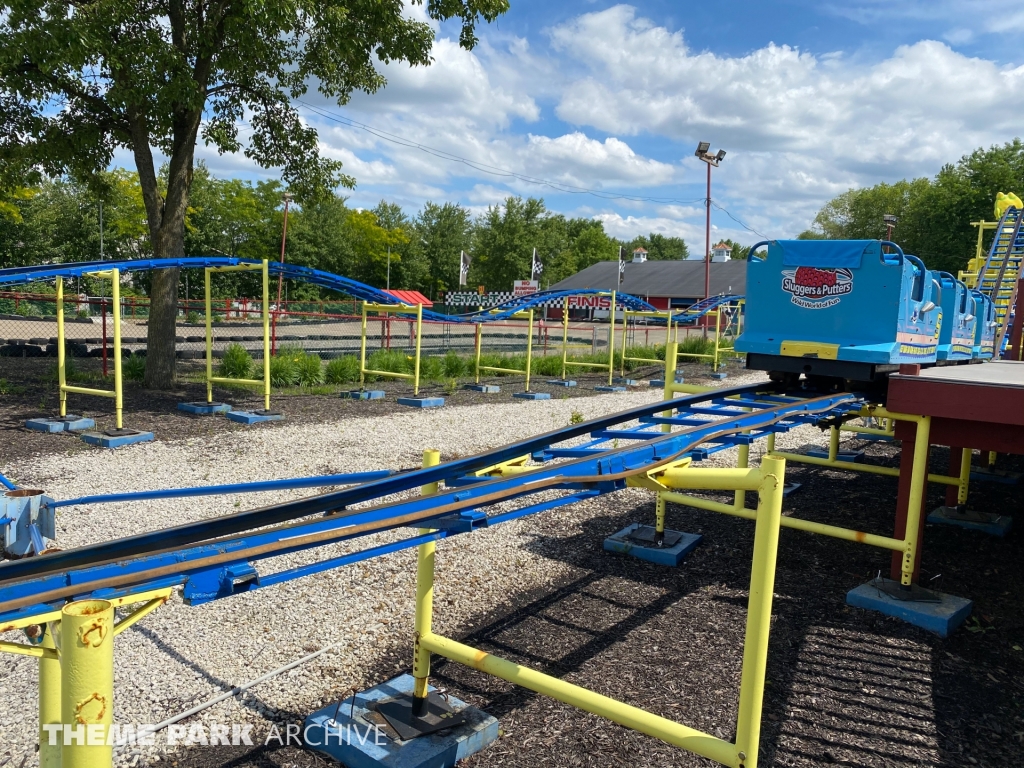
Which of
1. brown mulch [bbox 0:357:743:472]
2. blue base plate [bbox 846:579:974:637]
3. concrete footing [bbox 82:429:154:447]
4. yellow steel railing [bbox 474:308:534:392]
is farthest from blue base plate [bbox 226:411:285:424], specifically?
blue base plate [bbox 846:579:974:637]

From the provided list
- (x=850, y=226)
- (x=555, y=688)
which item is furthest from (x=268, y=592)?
(x=850, y=226)

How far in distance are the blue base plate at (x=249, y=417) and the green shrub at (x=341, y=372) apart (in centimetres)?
449

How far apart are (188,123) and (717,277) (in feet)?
179

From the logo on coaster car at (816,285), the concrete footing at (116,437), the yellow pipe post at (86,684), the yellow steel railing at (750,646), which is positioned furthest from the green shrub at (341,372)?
the yellow pipe post at (86,684)

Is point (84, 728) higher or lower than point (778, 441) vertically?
higher

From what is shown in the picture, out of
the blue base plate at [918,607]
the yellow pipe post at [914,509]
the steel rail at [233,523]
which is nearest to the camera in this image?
the steel rail at [233,523]

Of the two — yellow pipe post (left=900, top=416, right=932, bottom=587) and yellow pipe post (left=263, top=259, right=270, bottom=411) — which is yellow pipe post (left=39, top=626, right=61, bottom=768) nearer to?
yellow pipe post (left=900, top=416, right=932, bottom=587)

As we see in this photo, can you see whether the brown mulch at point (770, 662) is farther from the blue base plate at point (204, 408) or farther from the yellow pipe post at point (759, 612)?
the blue base plate at point (204, 408)

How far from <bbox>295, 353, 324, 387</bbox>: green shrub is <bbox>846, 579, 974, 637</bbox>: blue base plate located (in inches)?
466

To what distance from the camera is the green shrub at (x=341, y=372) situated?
1587 centimetres

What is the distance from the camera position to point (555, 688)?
3117 millimetres

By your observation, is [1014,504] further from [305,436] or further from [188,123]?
[188,123]

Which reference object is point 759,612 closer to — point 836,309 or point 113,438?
point 836,309

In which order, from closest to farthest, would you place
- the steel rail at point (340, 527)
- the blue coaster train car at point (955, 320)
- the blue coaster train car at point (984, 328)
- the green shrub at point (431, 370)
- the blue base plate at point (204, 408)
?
1. the steel rail at point (340, 527)
2. the blue coaster train car at point (955, 320)
3. the blue coaster train car at point (984, 328)
4. the blue base plate at point (204, 408)
5. the green shrub at point (431, 370)
